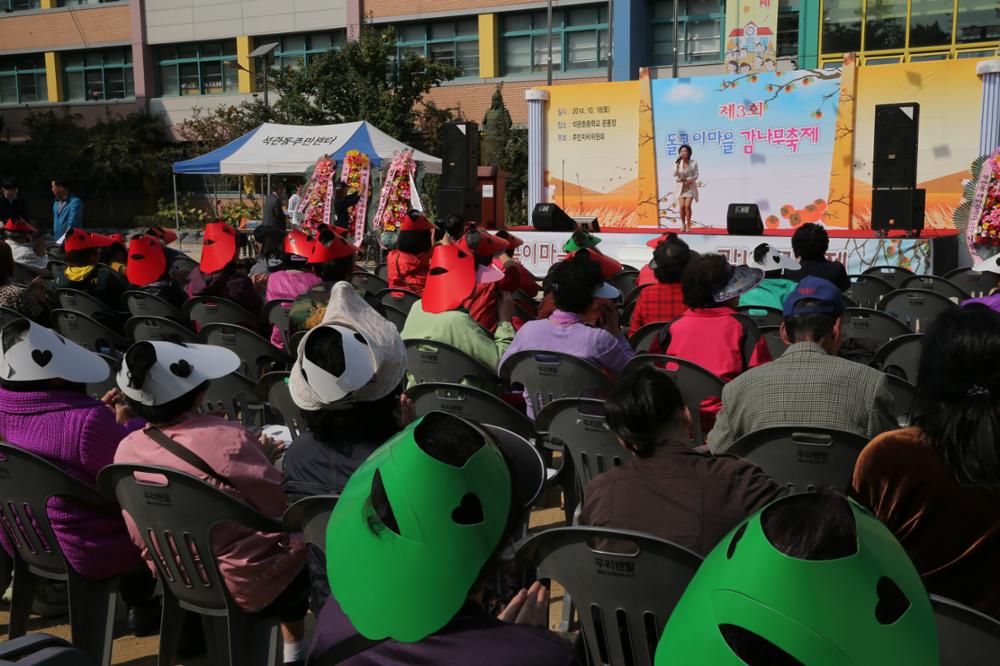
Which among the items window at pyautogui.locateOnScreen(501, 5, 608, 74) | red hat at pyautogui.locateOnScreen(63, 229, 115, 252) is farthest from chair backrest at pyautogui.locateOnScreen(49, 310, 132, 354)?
window at pyautogui.locateOnScreen(501, 5, 608, 74)

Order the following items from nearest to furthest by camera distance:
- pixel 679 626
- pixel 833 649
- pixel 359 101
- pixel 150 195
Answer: pixel 833 649
pixel 679 626
pixel 359 101
pixel 150 195

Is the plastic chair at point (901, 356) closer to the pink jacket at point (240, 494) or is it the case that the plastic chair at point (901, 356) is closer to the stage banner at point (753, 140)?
the pink jacket at point (240, 494)

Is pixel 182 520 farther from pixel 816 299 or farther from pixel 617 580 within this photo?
pixel 816 299

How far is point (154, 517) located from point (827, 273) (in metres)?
4.57

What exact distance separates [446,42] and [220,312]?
A: 2434 centimetres

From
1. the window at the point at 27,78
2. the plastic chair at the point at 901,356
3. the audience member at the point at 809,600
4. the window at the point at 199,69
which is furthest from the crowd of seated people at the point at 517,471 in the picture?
the window at the point at 27,78

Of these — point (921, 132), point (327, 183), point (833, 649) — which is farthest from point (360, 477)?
point (921, 132)

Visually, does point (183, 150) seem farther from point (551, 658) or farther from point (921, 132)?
point (551, 658)

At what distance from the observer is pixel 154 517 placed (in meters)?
2.47

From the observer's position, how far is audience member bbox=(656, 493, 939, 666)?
2.72 ft

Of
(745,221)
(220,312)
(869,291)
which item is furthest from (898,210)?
(220,312)

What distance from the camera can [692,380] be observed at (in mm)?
3709

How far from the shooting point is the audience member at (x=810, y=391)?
2.97m

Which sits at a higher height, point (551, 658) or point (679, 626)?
point (679, 626)
